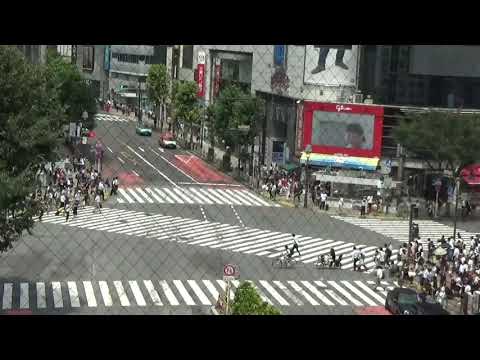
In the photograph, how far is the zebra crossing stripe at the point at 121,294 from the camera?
5.20m

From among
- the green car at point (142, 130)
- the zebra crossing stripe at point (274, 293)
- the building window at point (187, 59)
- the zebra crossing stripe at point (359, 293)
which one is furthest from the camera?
the building window at point (187, 59)

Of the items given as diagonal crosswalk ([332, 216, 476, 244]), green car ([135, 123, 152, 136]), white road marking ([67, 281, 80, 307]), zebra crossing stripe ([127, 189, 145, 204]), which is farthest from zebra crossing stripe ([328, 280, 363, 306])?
green car ([135, 123, 152, 136])

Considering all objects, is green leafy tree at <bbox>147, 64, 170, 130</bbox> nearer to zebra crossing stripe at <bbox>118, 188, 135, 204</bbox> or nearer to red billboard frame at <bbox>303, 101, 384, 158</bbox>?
red billboard frame at <bbox>303, 101, 384, 158</bbox>

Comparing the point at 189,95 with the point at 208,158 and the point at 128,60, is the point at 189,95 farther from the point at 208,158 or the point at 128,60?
the point at 208,158

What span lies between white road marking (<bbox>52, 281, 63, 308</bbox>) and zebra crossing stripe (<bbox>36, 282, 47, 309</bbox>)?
66 millimetres

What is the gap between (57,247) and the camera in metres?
6.50

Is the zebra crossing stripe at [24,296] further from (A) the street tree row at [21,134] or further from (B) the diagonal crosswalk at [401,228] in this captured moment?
(B) the diagonal crosswalk at [401,228]

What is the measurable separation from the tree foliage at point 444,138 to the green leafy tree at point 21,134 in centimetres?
565

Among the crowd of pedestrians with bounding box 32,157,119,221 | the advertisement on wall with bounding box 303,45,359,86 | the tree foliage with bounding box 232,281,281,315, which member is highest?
the advertisement on wall with bounding box 303,45,359,86

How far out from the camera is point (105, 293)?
5.42 metres

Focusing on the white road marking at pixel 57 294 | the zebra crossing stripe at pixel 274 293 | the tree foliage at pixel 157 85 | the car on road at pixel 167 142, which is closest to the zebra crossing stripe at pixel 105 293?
the white road marking at pixel 57 294

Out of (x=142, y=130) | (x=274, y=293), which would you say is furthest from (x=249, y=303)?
(x=142, y=130)

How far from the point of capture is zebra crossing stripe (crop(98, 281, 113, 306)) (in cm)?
519
